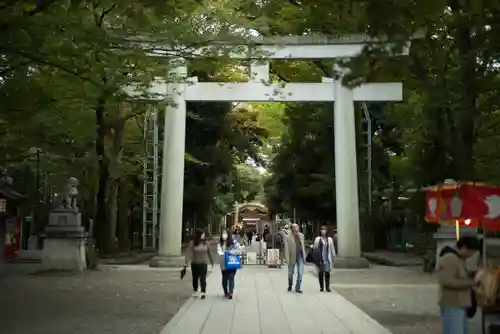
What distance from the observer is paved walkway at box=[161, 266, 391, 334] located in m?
10.4

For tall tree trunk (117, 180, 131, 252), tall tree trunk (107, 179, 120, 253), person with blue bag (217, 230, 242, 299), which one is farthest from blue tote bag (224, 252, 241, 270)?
tall tree trunk (117, 180, 131, 252)

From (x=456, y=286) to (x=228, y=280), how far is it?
7.96 m

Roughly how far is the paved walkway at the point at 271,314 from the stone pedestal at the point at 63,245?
679 cm

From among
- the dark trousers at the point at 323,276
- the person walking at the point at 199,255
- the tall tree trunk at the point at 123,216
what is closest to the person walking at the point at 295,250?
the dark trousers at the point at 323,276

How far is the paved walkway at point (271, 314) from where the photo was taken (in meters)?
10.4

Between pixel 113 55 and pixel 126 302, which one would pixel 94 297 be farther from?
pixel 113 55

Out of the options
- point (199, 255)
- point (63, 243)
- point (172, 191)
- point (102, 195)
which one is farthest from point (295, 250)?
point (102, 195)

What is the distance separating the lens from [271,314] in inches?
478

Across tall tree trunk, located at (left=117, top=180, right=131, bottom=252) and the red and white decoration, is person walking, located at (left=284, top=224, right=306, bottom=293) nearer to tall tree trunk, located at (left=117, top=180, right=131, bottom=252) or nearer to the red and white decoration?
the red and white decoration

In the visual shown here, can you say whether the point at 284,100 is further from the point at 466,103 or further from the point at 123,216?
the point at 123,216

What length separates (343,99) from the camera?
77.8ft

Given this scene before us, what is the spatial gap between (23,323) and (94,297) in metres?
3.88

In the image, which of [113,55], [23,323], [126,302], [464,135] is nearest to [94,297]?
[126,302]

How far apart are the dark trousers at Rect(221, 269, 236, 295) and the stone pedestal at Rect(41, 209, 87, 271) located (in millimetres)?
8893
